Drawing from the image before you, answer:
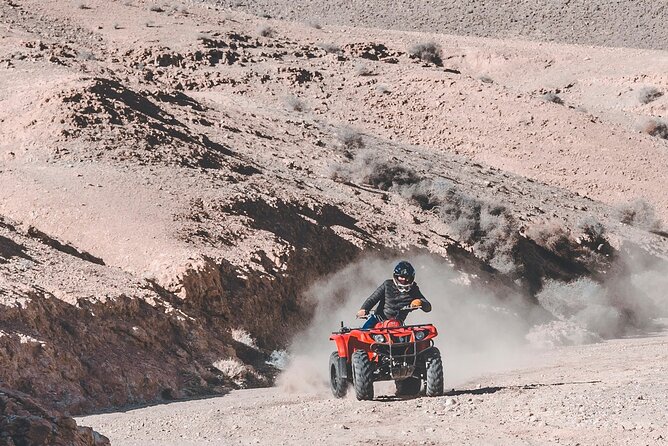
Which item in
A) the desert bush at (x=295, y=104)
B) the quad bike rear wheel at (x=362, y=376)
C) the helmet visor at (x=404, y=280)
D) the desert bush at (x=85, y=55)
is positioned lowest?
the quad bike rear wheel at (x=362, y=376)

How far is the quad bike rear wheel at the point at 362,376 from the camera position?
42.8 ft

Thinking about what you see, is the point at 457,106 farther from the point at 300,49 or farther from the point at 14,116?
the point at 14,116

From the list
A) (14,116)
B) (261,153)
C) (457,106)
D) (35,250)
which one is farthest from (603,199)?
(35,250)

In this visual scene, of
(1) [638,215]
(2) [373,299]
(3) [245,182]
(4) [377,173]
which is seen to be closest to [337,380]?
(2) [373,299]

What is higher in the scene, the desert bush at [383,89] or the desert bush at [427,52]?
the desert bush at [427,52]

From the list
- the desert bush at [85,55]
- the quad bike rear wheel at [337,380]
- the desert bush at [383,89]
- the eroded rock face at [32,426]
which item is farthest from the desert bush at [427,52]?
the eroded rock face at [32,426]

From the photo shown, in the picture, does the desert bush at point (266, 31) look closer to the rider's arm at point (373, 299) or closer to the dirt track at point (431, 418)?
the dirt track at point (431, 418)

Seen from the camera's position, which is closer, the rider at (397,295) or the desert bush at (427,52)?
the rider at (397,295)

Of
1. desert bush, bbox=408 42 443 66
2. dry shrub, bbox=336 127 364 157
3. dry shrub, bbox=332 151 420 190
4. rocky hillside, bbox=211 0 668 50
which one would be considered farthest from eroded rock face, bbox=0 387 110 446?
rocky hillside, bbox=211 0 668 50

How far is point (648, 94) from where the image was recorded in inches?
1887

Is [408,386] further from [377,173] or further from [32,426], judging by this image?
[377,173]

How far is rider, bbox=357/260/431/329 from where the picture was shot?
43.7ft

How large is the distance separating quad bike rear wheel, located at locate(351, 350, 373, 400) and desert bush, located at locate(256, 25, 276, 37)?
3369 centimetres

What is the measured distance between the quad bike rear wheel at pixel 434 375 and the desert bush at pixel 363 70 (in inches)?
1150
